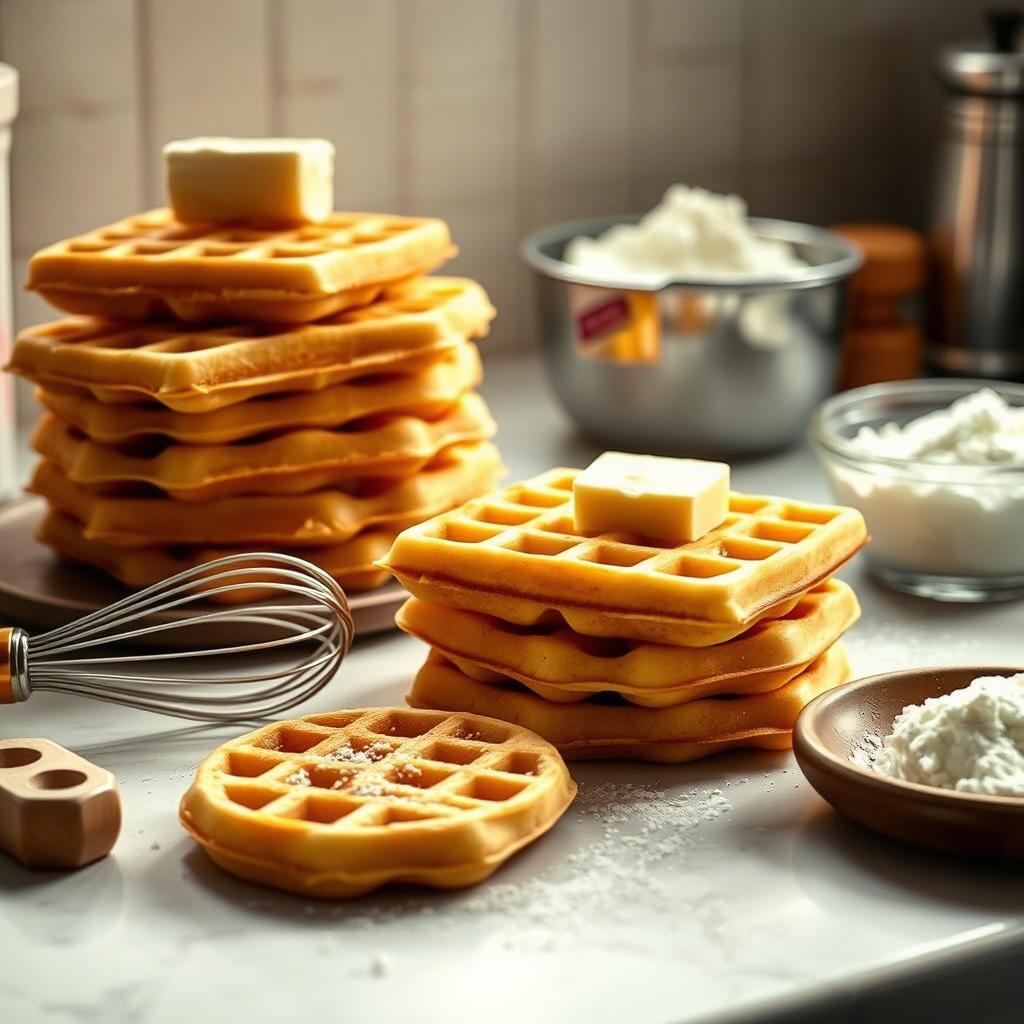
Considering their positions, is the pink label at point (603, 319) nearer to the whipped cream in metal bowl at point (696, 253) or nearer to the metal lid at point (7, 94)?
the whipped cream in metal bowl at point (696, 253)

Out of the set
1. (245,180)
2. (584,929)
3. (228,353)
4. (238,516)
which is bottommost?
(584,929)

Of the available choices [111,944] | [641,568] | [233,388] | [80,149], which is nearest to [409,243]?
[233,388]

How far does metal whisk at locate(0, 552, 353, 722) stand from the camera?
1142 millimetres

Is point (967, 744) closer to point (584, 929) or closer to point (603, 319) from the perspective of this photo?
point (584, 929)

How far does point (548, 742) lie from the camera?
1.09 meters

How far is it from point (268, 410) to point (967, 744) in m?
0.57

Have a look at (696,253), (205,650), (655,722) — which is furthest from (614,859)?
(696,253)

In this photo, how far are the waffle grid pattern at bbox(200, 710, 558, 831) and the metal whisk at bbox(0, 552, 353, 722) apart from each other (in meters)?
0.09

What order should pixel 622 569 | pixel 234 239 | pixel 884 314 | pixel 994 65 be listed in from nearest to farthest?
1. pixel 622 569
2. pixel 234 239
3. pixel 994 65
4. pixel 884 314

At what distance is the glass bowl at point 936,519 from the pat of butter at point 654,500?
0.28 metres

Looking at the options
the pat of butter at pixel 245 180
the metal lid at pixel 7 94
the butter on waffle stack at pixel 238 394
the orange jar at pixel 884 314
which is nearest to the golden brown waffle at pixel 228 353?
the butter on waffle stack at pixel 238 394

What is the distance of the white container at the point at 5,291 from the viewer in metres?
1.45

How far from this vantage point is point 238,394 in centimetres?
125

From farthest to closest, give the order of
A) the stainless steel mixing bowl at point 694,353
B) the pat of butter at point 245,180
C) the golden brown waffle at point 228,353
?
1. the stainless steel mixing bowl at point 694,353
2. the pat of butter at point 245,180
3. the golden brown waffle at point 228,353
